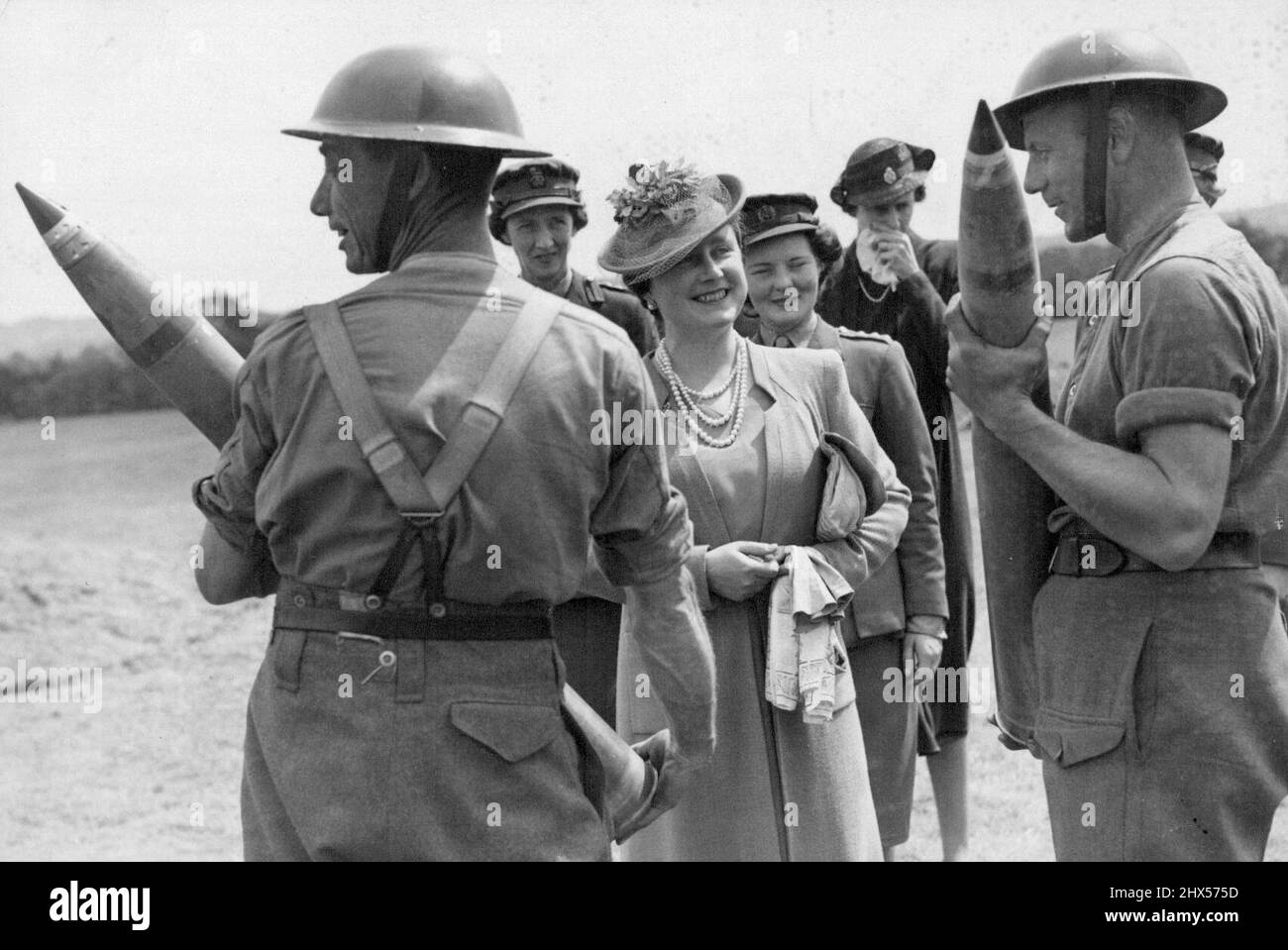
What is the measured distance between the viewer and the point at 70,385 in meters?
11.2

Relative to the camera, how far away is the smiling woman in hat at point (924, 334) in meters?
5.91

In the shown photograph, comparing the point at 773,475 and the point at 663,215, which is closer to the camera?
the point at 773,475

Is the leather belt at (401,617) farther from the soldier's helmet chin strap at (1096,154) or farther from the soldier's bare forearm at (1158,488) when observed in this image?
the soldier's helmet chin strap at (1096,154)

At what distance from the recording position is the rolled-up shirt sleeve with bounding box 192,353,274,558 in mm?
3062

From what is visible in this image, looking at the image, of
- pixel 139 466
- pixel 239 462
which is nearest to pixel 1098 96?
pixel 239 462

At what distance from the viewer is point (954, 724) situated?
19.4ft

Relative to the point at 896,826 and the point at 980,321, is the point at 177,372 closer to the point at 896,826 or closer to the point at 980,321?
the point at 980,321

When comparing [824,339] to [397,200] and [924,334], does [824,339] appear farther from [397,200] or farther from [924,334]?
[397,200]

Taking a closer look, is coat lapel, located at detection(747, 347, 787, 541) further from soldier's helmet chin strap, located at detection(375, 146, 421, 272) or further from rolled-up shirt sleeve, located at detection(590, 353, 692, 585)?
soldier's helmet chin strap, located at detection(375, 146, 421, 272)

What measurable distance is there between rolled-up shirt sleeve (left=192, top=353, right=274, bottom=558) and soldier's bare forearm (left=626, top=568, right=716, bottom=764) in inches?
29.9

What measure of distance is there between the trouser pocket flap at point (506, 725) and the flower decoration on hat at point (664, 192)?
1.78 m

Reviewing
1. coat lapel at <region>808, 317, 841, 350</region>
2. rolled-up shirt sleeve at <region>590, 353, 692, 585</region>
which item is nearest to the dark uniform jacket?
coat lapel at <region>808, 317, 841, 350</region>

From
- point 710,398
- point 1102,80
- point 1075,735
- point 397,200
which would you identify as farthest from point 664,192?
point 1075,735

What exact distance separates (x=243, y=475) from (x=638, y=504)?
0.74 m
